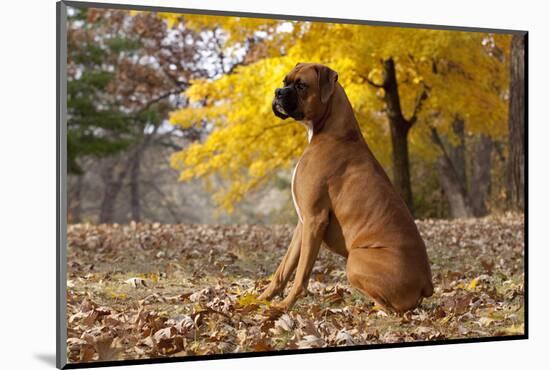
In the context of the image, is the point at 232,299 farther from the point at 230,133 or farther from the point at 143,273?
the point at 230,133

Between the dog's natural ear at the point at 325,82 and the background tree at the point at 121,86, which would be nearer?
the dog's natural ear at the point at 325,82

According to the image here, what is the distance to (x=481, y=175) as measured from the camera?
47.2 feet

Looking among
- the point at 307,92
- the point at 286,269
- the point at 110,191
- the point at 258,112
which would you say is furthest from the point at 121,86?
the point at 286,269

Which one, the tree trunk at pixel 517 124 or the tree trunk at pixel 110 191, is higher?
the tree trunk at pixel 517 124

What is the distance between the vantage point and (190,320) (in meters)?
5.16

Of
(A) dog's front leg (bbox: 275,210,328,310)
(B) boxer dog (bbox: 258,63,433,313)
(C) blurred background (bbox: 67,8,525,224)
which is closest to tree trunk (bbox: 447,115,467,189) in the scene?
(C) blurred background (bbox: 67,8,525,224)

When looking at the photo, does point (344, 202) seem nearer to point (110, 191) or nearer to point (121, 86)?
point (121, 86)

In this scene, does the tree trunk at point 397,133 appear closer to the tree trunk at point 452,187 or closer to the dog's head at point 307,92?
the tree trunk at point 452,187

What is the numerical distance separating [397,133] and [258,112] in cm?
185

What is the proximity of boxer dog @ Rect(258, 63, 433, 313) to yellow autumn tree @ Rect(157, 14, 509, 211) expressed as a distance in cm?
387

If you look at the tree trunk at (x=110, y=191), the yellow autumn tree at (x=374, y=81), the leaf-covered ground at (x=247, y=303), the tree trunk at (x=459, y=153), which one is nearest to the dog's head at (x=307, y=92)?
the leaf-covered ground at (x=247, y=303)

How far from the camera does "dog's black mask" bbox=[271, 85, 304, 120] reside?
18.4 ft

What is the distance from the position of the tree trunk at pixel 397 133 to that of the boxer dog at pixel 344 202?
4.96m

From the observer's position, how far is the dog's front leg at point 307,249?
18.0 ft
